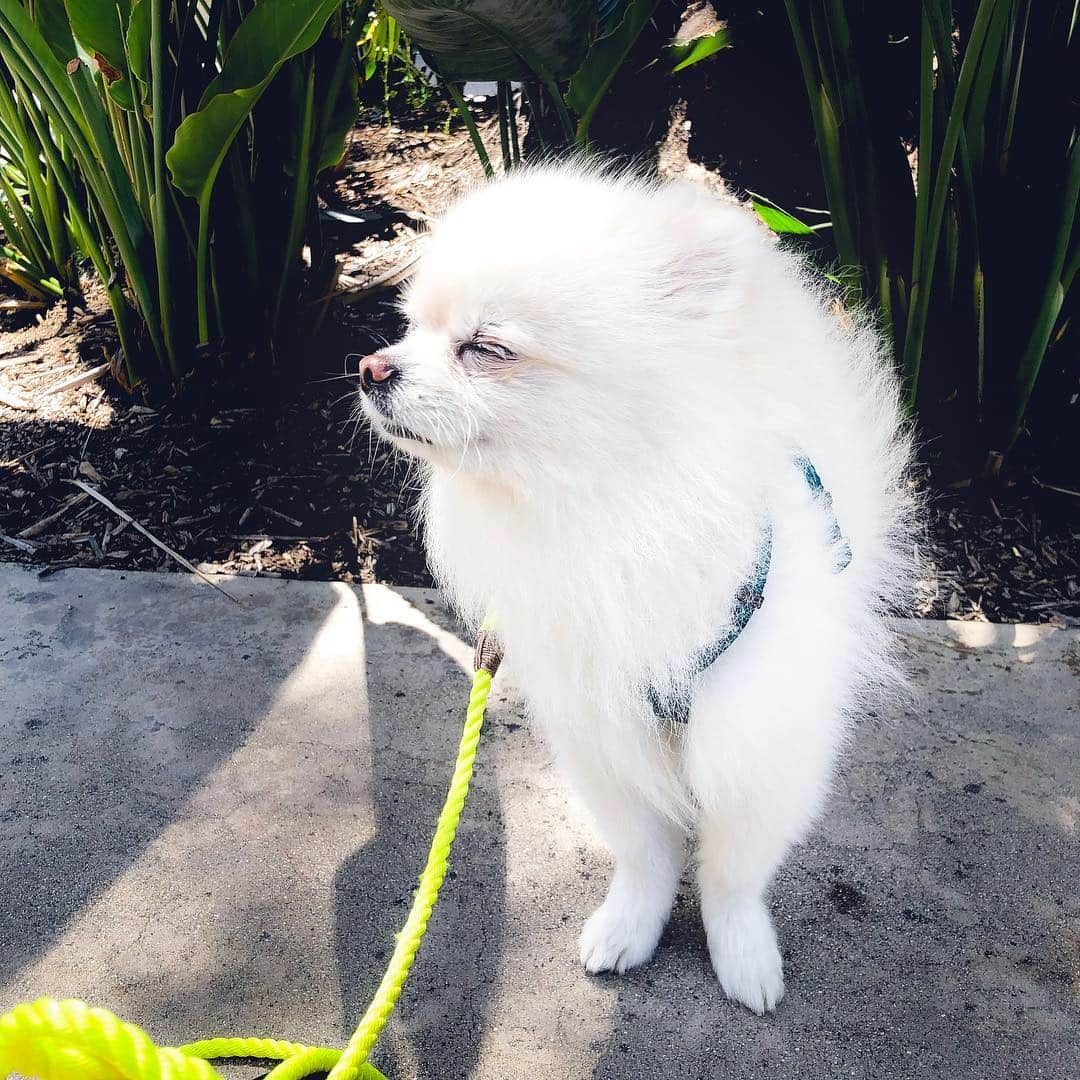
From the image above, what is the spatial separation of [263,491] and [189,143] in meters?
0.85

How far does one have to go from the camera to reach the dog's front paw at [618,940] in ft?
4.53

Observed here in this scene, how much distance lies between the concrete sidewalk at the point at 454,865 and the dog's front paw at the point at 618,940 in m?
0.03

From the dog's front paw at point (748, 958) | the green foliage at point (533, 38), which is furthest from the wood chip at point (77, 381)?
the dog's front paw at point (748, 958)

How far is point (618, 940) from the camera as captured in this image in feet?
4.53

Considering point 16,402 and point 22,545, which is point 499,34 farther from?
point 16,402

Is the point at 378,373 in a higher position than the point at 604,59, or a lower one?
lower

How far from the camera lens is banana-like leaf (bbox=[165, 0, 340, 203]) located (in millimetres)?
1686

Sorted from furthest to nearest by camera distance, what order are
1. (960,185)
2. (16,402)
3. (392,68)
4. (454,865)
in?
1. (392,68)
2. (16,402)
3. (960,185)
4. (454,865)

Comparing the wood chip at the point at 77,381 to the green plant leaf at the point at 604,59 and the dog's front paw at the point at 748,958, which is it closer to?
the green plant leaf at the point at 604,59

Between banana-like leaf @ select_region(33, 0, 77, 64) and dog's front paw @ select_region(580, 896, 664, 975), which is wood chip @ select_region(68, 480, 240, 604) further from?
dog's front paw @ select_region(580, 896, 664, 975)

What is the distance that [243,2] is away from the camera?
2164 mm

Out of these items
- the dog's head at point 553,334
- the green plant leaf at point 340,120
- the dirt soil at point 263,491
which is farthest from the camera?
the green plant leaf at point 340,120

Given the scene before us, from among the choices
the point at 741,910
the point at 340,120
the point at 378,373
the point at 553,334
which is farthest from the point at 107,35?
the point at 741,910

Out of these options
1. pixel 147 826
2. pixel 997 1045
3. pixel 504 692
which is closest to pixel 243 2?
pixel 504 692
